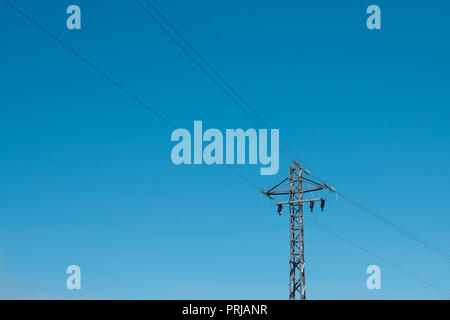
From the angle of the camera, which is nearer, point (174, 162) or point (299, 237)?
point (174, 162)
